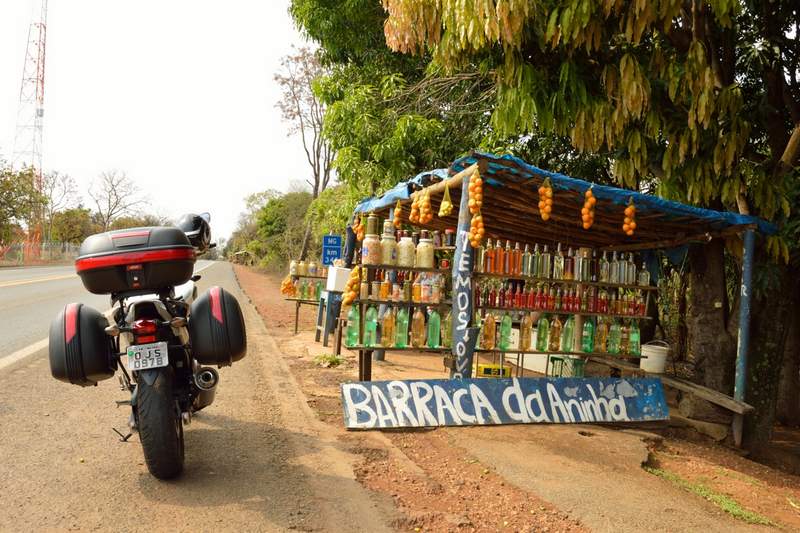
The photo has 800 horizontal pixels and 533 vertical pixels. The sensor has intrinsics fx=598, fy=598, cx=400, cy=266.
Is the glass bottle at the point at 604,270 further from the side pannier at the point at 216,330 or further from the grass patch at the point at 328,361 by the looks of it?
the side pannier at the point at 216,330

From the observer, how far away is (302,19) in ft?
36.1

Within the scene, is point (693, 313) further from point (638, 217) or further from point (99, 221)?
point (99, 221)

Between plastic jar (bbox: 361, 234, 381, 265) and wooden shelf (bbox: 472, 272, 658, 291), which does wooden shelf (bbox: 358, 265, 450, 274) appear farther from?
wooden shelf (bbox: 472, 272, 658, 291)

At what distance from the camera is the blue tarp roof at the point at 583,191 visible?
5.36 m

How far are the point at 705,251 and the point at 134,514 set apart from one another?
6.82 m

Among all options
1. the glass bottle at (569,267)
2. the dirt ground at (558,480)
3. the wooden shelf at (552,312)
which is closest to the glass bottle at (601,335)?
the wooden shelf at (552,312)

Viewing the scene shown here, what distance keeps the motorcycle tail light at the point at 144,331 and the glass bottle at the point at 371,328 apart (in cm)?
279

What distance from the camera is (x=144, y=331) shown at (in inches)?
135

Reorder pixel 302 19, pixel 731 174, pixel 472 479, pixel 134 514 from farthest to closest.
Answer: pixel 302 19
pixel 731 174
pixel 472 479
pixel 134 514

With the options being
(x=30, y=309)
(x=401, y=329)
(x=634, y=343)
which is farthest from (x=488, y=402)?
(x=30, y=309)

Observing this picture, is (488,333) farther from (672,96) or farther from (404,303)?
(672,96)

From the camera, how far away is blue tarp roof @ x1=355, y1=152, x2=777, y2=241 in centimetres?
536

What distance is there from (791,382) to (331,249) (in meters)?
8.07

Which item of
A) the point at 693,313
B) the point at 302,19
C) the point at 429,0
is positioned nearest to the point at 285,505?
the point at 429,0
